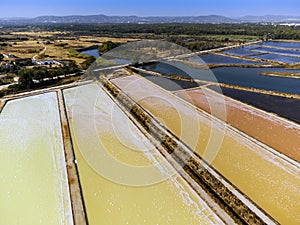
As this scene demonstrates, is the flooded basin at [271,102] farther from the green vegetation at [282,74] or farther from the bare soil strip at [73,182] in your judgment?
the bare soil strip at [73,182]

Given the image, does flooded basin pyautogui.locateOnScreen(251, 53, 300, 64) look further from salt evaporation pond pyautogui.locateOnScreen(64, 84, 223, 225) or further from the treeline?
salt evaporation pond pyautogui.locateOnScreen(64, 84, 223, 225)

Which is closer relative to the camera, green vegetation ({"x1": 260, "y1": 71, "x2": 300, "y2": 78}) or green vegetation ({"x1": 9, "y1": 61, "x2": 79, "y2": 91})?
green vegetation ({"x1": 9, "y1": 61, "x2": 79, "y2": 91})

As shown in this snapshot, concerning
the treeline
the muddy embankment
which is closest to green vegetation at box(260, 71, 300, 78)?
the muddy embankment

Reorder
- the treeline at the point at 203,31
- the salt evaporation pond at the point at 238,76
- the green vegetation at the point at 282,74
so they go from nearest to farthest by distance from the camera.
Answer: the salt evaporation pond at the point at 238,76
the green vegetation at the point at 282,74
the treeline at the point at 203,31

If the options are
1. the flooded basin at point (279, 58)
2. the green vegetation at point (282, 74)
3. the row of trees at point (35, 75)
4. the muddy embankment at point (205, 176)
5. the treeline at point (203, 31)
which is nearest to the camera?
the muddy embankment at point (205, 176)

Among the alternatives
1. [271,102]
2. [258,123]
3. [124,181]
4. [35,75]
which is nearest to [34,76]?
[35,75]

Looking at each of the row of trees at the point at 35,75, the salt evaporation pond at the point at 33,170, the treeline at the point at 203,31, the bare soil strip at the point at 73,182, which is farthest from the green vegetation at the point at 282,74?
the treeline at the point at 203,31

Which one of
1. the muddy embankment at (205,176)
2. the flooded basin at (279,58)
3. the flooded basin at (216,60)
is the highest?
the muddy embankment at (205,176)
